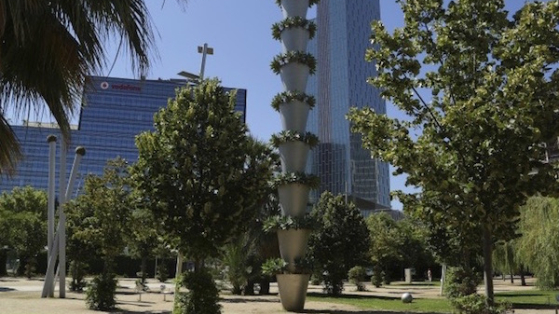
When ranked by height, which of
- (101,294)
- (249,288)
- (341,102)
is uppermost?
(341,102)

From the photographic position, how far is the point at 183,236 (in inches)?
531

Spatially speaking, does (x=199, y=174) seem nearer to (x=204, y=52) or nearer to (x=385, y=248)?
(x=204, y=52)

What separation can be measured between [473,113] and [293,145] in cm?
1051

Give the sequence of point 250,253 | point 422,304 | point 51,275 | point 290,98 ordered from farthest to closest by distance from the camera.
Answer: point 250,253 < point 422,304 < point 51,275 < point 290,98

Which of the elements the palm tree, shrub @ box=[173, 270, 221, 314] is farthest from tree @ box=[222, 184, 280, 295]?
the palm tree

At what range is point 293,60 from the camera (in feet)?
65.0

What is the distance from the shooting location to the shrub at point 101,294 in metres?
17.9

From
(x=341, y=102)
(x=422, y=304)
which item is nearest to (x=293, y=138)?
(x=422, y=304)

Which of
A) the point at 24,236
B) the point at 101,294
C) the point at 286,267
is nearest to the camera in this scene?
the point at 101,294

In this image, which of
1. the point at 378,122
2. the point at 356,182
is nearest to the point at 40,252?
the point at 378,122

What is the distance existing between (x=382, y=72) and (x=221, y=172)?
5.38 meters

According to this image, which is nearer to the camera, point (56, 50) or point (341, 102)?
point (56, 50)

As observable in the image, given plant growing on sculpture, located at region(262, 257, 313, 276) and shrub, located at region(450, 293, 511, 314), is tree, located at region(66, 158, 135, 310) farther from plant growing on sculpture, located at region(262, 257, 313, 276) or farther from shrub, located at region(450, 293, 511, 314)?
shrub, located at region(450, 293, 511, 314)

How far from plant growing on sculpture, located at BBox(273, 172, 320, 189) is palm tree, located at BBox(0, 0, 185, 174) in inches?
543
